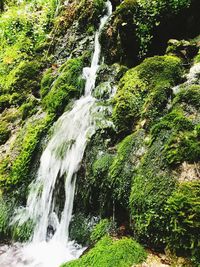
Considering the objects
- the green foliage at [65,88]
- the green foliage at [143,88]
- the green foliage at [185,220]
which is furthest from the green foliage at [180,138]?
the green foliage at [65,88]

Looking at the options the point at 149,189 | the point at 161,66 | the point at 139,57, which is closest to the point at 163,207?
the point at 149,189

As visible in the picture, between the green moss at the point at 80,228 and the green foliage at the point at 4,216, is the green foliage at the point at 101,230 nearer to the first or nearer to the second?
the green moss at the point at 80,228

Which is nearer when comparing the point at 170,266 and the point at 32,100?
the point at 170,266

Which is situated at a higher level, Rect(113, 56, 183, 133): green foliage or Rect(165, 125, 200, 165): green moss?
Rect(113, 56, 183, 133): green foliage

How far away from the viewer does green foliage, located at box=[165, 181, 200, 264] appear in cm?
315

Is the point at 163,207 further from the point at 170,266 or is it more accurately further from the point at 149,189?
the point at 170,266

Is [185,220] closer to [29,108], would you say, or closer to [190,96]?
[190,96]

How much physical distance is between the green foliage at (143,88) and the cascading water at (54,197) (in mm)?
560

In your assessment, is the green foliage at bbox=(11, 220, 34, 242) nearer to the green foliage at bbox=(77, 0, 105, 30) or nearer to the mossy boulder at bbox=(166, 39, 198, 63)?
the mossy boulder at bbox=(166, 39, 198, 63)

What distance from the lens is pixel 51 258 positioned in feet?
14.8

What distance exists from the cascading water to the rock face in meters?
0.17

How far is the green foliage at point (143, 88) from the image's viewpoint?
5.10 meters

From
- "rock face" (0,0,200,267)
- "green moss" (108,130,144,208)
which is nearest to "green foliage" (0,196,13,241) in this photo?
"rock face" (0,0,200,267)

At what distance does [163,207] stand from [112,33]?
4975mm
